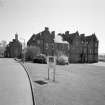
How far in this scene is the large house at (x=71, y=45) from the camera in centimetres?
4416

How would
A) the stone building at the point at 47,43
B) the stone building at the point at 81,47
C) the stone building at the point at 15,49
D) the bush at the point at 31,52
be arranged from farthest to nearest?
the stone building at the point at 15,49, the stone building at the point at 81,47, the stone building at the point at 47,43, the bush at the point at 31,52

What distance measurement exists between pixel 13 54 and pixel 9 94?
57718 mm

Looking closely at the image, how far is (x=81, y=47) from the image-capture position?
5031 centimetres

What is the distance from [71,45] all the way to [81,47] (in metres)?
5.69

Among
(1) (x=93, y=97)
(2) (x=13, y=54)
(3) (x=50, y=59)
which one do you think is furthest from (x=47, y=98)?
(2) (x=13, y=54)

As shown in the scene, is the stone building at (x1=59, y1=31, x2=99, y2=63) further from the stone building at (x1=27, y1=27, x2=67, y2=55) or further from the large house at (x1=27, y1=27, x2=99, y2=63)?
the stone building at (x1=27, y1=27, x2=67, y2=55)

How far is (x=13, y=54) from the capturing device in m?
62.5

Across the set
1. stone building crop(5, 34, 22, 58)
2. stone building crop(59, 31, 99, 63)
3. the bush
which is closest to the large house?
stone building crop(59, 31, 99, 63)

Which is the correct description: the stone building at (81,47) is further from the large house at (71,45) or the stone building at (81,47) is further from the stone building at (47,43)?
the stone building at (47,43)

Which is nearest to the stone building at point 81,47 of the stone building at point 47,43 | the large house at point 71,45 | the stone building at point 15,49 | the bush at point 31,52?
the large house at point 71,45

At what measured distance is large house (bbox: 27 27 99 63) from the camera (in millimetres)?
44156

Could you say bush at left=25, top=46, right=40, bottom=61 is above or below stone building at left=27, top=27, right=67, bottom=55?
below

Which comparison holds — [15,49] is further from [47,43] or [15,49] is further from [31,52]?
[31,52]

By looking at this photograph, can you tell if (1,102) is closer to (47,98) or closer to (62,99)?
(47,98)
